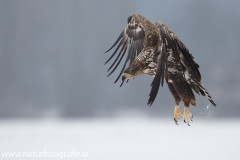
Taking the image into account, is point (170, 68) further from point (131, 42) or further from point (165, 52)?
point (131, 42)

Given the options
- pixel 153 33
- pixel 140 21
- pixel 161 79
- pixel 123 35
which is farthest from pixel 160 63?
pixel 123 35

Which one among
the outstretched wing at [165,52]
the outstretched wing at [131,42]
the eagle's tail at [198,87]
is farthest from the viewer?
the outstretched wing at [131,42]

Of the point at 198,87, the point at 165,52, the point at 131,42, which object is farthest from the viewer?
the point at 131,42

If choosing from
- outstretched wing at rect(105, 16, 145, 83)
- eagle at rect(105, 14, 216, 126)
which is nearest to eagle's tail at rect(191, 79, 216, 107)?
eagle at rect(105, 14, 216, 126)

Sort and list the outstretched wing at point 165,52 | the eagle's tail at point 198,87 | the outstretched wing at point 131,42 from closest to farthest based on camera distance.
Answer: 1. the outstretched wing at point 165,52
2. the eagle's tail at point 198,87
3. the outstretched wing at point 131,42

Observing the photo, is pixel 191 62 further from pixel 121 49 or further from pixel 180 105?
pixel 121 49

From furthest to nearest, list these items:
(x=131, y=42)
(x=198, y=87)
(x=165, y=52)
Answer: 1. (x=131, y=42)
2. (x=198, y=87)
3. (x=165, y=52)

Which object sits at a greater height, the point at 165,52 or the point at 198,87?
the point at 165,52

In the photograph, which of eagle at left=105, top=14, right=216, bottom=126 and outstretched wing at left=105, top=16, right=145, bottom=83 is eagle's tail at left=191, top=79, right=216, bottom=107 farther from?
outstretched wing at left=105, top=16, right=145, bottom=83

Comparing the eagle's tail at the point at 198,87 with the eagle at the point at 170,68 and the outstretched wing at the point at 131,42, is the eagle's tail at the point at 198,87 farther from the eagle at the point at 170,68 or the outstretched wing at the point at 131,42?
the outstretched wing at the point at 131,42

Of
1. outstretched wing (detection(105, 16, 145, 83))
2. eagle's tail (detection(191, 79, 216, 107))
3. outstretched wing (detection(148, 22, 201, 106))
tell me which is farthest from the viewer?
outstretched wing (detection(105, 16, 145, 83))

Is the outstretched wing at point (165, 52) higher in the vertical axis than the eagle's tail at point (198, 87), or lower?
higher

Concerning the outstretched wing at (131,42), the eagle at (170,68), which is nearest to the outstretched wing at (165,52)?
the eagle at (170,68)

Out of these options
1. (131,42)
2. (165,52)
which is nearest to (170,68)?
(165,52)
